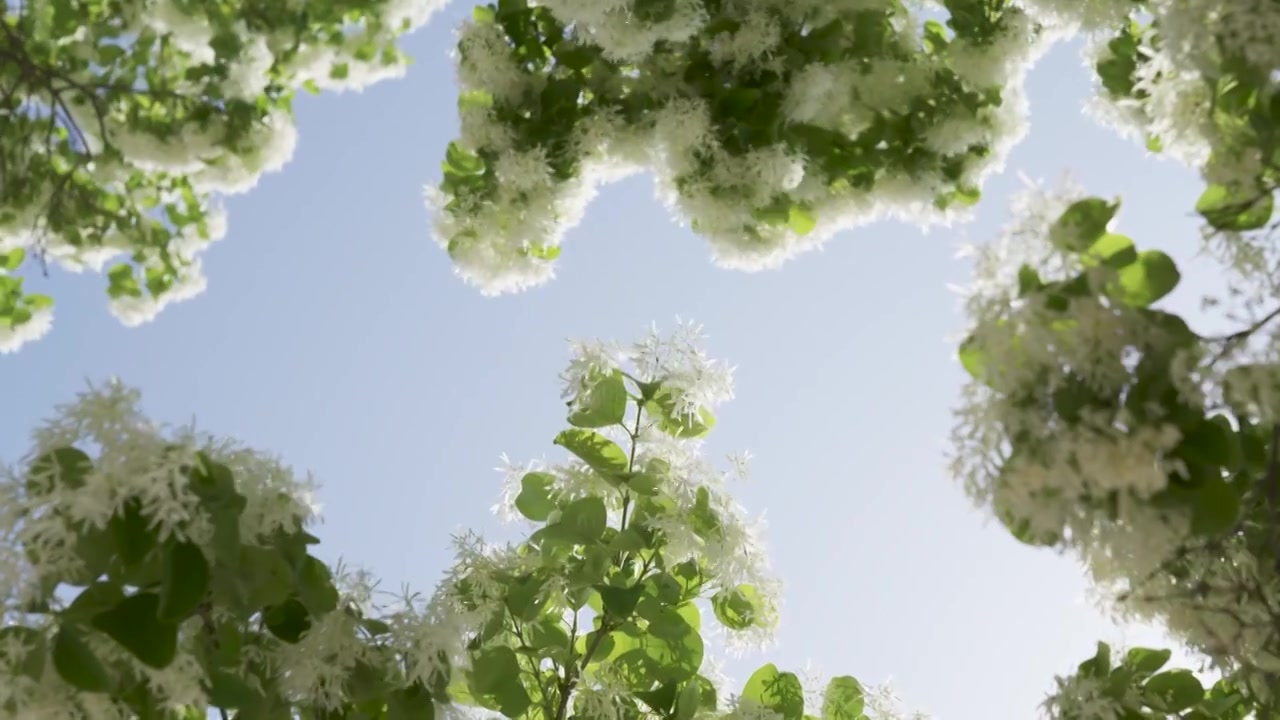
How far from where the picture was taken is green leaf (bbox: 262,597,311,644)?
1021 mm

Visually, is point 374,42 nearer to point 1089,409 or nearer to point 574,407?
point 574,407

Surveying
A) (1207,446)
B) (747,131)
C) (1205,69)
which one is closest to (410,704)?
(1207,446)

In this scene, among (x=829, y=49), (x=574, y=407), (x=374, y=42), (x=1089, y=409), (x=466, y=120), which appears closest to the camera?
(x=1089, y=409)

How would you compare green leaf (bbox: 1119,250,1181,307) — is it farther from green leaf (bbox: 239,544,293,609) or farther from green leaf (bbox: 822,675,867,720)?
green leaf (bbox: 822,675,867,720)

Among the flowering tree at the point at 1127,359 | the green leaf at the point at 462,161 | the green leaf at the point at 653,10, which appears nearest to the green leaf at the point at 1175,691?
the flowering tree at the point at 1127,359

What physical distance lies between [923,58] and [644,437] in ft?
3.17

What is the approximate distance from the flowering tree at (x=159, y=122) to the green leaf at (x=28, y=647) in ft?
6.28

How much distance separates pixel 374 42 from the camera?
3.24m

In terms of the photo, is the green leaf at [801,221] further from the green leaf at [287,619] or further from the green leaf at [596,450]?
the green leaf at [287,619]

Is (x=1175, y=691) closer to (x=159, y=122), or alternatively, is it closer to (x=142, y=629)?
(x=142, y=629)

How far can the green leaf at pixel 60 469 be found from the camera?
2.84ft

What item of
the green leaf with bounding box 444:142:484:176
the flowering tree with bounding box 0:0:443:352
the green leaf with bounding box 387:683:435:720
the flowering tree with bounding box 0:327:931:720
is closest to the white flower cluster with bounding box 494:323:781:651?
the flowering tree with bounding box 0:327:931:720

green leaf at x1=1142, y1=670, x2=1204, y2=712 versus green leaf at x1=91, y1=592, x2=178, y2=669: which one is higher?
green leaf at x1=1142, y1=670, x2=1204, y2=712

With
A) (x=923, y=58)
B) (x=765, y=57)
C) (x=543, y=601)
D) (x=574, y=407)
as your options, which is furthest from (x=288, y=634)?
(x=923, y=58)
